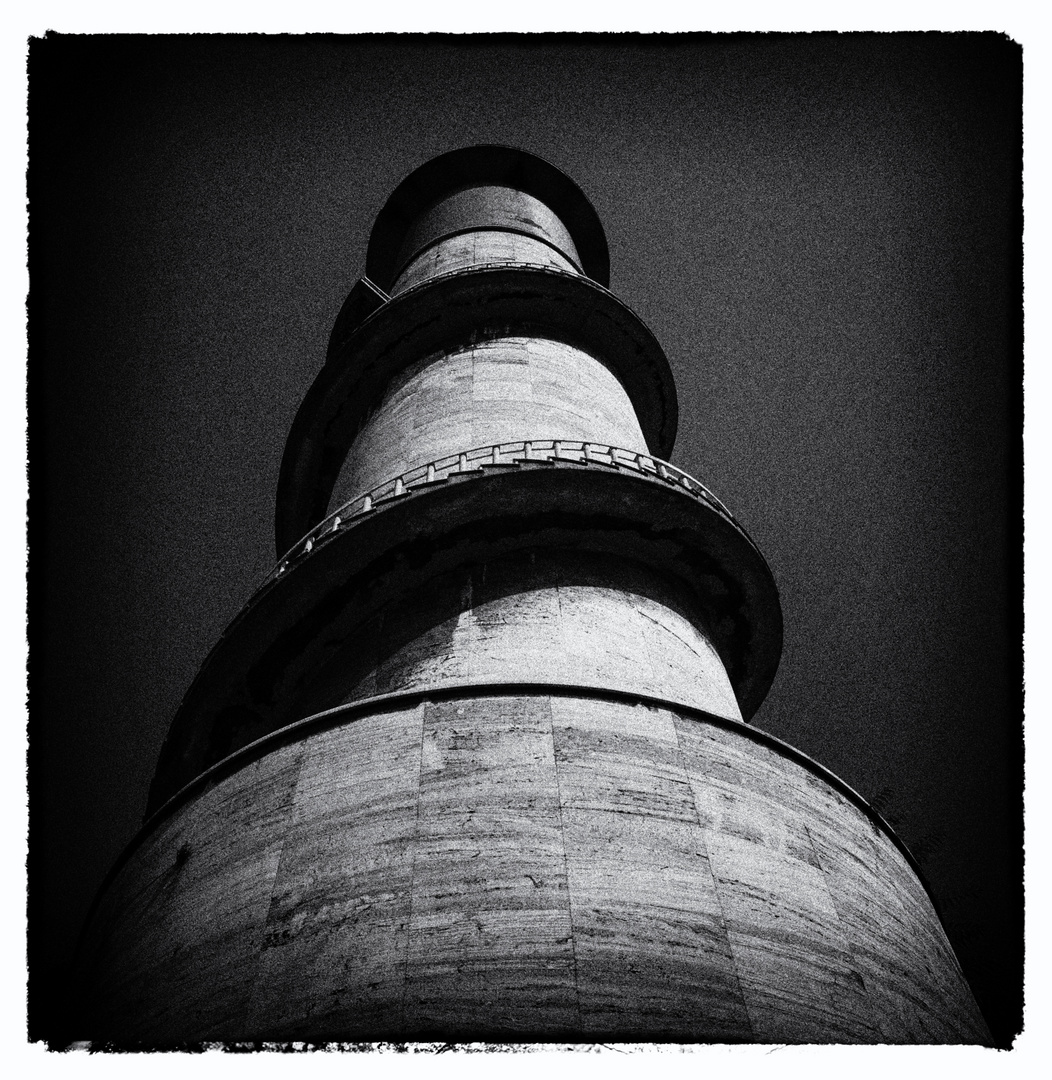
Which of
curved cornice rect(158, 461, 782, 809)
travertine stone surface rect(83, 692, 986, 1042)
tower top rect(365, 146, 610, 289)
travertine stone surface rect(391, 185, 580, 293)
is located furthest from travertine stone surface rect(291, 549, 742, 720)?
tower top rect(365, 146, 610, 289)

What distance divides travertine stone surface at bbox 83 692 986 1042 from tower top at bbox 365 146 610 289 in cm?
1816

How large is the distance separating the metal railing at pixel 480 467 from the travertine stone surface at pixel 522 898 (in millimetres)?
3242

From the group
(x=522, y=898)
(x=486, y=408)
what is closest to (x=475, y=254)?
(x=486, y=408)

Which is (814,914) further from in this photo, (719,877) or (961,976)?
(961,976)

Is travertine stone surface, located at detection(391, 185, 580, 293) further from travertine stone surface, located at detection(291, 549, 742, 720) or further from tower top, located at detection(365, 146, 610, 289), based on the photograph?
travertine stone surface, located at detection(291, 549, 742, 720)

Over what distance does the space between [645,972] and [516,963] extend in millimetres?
734

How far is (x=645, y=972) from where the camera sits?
5.56 meters

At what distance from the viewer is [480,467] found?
10.4m

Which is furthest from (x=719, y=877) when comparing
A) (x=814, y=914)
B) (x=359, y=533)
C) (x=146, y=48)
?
(x=146, y=48)

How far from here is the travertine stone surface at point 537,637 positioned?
28.5ft

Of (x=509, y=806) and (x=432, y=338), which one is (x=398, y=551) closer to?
(x=509, y=806)

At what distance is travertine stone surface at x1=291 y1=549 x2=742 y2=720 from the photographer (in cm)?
870


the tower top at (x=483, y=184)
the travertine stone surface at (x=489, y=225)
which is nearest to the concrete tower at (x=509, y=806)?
the travertine stone surface at (x=489, y=225)

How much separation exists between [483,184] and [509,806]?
20168 mm
